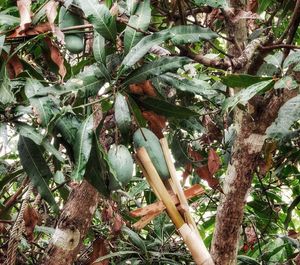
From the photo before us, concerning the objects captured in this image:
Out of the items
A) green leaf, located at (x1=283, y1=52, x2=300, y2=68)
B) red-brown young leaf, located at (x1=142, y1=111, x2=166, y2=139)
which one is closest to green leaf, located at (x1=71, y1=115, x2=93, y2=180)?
red-brown young leaf, located at (x1=142, y1=111, x2=166, y2=139)

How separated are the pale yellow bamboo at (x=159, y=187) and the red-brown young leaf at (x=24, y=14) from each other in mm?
A: 261

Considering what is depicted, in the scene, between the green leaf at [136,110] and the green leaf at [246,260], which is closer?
the green leaf at [136,110]

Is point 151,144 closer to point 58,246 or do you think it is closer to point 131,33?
point 131,33

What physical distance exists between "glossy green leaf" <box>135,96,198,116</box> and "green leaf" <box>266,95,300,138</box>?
0.14 m

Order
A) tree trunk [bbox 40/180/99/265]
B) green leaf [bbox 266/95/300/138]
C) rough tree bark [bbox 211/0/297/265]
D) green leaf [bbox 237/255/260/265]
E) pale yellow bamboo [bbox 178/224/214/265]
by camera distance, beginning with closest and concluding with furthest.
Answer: pale yellow bamboo [bbox 178/224/214/265], green leaf [bbox 266/95/300/138], rough tree bark [bbox 211/0/297/265], tree trunk [bbox 40/180/99/265], green leaf [bbox 237/255/260/265]

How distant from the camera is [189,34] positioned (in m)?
0.71

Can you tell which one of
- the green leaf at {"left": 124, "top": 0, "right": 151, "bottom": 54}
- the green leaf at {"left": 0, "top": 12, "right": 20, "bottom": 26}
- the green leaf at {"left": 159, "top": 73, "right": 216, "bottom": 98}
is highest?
the green leaf at {"left": 0, "top": 12, "right": 20, "bottom": 26}

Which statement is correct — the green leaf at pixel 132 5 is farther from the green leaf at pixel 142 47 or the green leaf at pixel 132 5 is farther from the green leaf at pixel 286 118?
the green leaf at pixel 286 118

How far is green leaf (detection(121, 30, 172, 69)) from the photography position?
660mm

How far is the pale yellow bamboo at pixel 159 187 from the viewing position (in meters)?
0.63

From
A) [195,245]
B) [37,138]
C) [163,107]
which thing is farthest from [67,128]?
[195,245]

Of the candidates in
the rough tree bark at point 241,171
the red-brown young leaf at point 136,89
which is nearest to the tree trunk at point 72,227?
the rough tree bark at point 241,171

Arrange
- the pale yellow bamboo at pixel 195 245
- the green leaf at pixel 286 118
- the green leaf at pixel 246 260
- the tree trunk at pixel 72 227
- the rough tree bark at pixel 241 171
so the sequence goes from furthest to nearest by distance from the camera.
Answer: the green leaf at pixel 246 260
the tree trunk at pixel 72 227
the rough tree bark at pixel 241 171
the green leaf at pixel 286 118
the pale yellow bamboo at pixel 195 245

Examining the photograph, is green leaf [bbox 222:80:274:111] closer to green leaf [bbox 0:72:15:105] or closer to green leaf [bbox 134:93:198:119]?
green leaf [bbox 134:93:198:119]
